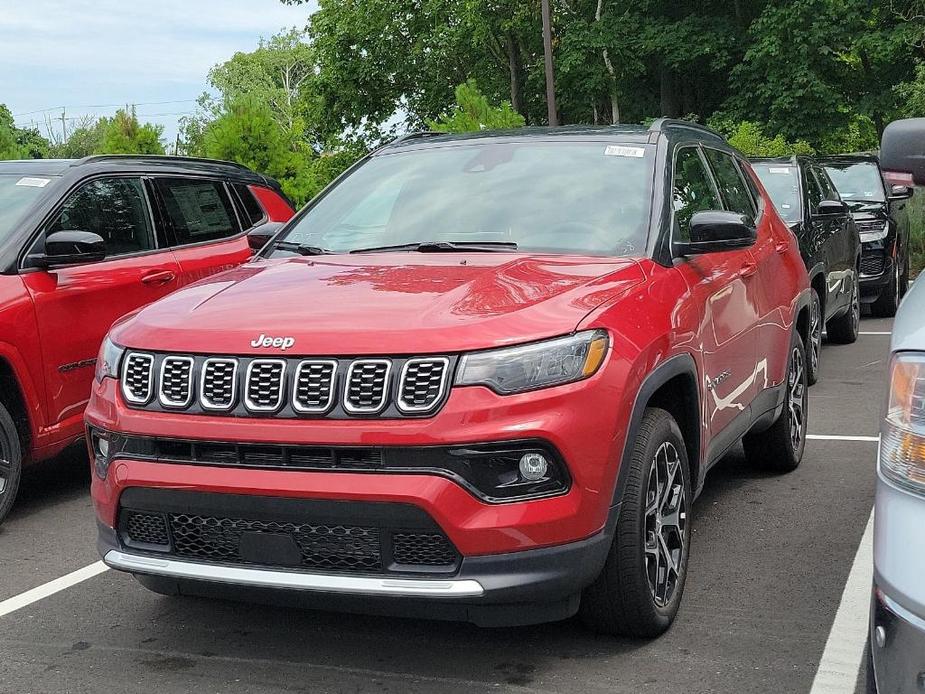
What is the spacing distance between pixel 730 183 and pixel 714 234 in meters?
1.44

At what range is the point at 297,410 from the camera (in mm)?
3369

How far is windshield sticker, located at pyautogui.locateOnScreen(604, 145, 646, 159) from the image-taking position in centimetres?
483

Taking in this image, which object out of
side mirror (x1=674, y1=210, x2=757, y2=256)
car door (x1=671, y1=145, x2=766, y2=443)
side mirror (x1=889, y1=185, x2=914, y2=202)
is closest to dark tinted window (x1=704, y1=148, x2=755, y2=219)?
car door (x1=671, y1=145, x2=766, y2=443)

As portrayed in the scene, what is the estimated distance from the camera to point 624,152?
484 cm

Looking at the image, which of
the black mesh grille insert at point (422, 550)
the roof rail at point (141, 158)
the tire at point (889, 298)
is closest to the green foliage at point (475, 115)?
the tire at point (889, 298)

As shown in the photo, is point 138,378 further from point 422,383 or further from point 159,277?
point 159,277

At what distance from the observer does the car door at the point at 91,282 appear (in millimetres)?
6000

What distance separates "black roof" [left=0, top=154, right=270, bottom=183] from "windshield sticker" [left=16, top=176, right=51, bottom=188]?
6 centimetres

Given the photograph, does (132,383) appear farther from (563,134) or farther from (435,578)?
(563,134)

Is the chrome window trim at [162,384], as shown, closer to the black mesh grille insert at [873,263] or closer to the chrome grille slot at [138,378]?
the chrome grille slot at [138,378]

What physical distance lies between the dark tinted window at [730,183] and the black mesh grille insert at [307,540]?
2.94m

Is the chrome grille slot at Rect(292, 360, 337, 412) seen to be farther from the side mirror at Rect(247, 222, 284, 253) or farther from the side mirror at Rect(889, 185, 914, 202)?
the side mirror at Rect(889, 185, 914, 202)

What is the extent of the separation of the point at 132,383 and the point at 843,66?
3387cm

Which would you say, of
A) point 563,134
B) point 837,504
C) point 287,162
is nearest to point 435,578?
point 563,134
